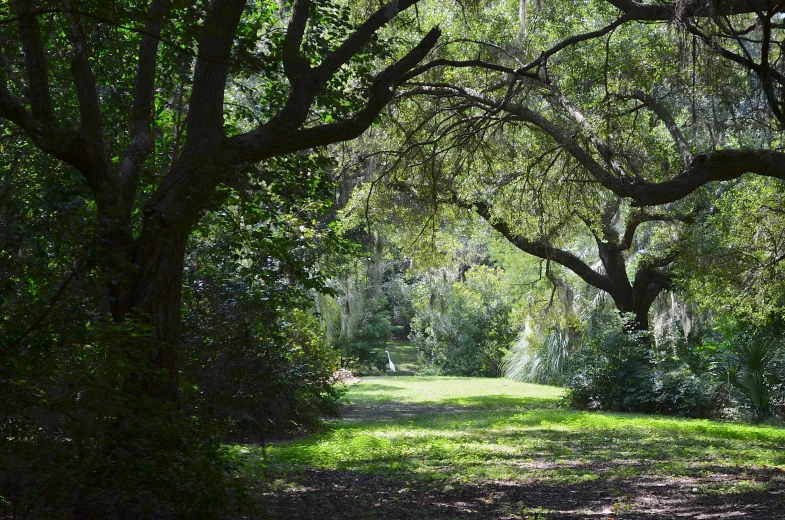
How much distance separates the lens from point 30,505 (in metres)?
4.43

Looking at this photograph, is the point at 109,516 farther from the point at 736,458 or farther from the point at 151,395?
the point at 736,458

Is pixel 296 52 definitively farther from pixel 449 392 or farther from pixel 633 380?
pixel 449 392

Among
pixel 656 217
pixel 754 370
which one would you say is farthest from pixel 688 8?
pixel 754 370

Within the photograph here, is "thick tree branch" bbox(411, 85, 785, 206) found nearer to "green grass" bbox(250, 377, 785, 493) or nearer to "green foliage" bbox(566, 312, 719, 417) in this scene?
"green grass" bbox(250, 377, 785, 493)

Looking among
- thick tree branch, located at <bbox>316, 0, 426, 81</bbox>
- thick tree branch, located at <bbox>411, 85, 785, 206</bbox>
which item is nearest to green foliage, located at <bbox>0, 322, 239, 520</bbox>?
thick tree branch, located at <bbox>316, 0, 426, 81</bbox>

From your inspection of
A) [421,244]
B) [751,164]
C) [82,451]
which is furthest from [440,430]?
[82,451]

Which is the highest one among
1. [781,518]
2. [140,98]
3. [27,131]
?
[140,98]

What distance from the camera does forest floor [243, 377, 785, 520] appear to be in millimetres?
6977

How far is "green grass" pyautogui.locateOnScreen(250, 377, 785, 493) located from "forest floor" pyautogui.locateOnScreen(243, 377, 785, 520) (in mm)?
17

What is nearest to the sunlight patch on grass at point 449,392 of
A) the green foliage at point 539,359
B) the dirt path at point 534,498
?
the green foliage at point 539,359

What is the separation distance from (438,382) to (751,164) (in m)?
20.0

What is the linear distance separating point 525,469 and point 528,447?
76.4 inches

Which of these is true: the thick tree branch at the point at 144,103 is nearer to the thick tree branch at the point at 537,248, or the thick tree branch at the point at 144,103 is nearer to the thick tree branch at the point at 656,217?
the thick tree branch at the point at 537,248

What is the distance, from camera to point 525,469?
9.21 meters
